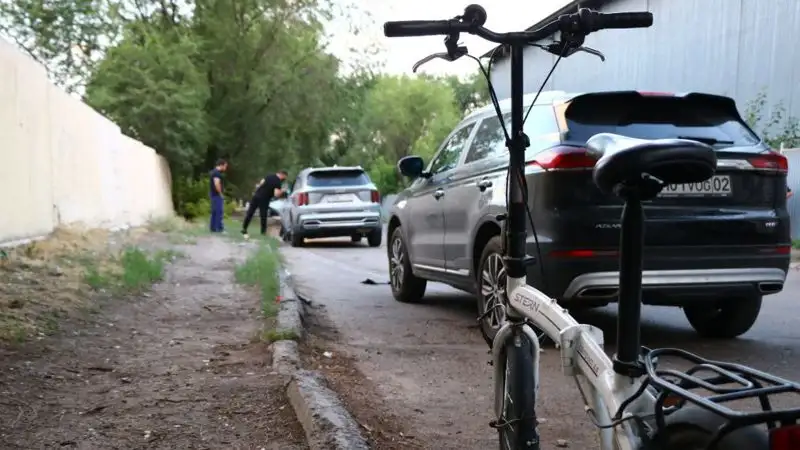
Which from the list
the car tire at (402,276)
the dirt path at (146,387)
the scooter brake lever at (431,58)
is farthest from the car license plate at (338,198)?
the scooter brake lever at (431,58)

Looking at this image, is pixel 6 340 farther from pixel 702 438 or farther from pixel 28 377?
pixel 702 438

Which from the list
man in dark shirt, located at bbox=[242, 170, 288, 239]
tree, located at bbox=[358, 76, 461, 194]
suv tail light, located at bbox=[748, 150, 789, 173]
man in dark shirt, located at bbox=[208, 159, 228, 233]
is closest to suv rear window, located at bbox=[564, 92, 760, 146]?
suv tail light, located at bbox=[748, 150, 789, 173]

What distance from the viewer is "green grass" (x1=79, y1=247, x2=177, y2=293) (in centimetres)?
676

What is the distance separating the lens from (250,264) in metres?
8.98

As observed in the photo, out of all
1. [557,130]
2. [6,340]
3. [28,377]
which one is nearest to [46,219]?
[6,340]

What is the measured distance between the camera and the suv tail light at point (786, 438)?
4.46ft

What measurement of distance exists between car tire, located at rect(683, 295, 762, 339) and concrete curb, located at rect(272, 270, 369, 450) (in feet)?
10.9

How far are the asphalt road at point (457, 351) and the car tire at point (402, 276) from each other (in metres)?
0.13

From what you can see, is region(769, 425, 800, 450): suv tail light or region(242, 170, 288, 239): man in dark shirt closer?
region(769, 425, 800, 450): suv tail light

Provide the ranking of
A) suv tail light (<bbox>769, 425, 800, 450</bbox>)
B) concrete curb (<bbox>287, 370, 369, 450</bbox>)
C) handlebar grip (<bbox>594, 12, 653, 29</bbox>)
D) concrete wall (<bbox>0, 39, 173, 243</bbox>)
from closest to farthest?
suv tail light (<bbox>769, 425, 800, 450</bbox>), handlebar grip (<bbox>594, 12, 653, 29</bbox>), concrete curb (<bbox>287, 370, 369, 450</bbox>), concrete wall (<bbox>0, 39, 173, 243</bbox>)

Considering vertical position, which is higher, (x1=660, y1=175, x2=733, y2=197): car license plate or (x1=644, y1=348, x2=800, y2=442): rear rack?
(x1=660, y1=175, x2=733, y2=197): car license plate

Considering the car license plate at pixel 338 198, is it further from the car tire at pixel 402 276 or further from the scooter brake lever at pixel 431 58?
the scooter brake lever at pixel 431 58

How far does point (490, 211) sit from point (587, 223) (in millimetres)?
872

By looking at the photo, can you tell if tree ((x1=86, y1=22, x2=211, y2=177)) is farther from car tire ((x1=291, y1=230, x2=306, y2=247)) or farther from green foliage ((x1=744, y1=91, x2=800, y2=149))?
green foliage ((x1=744, y1=91, x2=800, y2=149))
